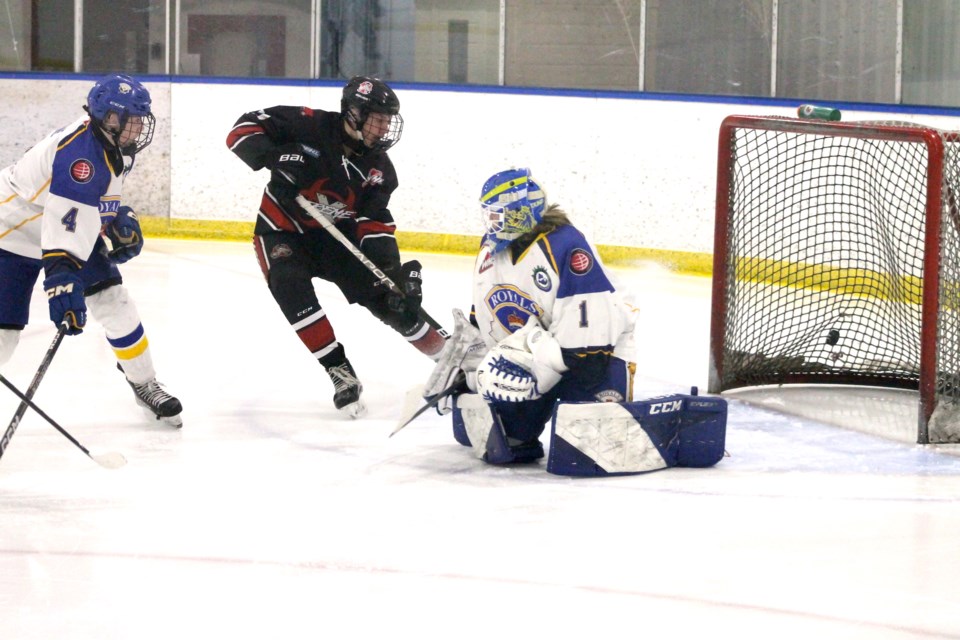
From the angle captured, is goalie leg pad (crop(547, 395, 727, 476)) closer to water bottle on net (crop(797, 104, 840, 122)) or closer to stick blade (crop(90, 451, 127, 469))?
stick blade (crop(90, 451, 127, 469))

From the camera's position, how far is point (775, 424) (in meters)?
3.96

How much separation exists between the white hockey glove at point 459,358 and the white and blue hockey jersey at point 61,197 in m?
0.90

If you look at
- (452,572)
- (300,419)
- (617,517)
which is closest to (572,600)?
(452,572)

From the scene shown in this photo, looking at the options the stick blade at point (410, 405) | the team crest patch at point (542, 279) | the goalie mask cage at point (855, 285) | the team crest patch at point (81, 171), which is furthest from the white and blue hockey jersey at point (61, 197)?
the goalie mask cage at point (855, 285)

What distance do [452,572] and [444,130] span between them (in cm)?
493

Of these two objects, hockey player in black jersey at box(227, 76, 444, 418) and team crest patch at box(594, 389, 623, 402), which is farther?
hockey player in black jersey at box(227, 76, 444, 418)

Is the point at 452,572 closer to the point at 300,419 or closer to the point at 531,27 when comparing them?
the point at 300,419

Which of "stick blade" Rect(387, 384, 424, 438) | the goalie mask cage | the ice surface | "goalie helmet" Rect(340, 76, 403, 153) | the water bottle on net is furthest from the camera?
the water bottle on net

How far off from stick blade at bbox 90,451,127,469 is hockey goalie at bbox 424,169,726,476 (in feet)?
2.72

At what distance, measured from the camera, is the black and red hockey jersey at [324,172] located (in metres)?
4.04

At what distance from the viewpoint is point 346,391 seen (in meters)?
3.94

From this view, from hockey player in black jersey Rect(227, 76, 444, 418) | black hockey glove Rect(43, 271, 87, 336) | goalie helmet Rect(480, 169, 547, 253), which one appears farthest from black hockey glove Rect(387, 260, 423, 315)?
black hockey glove Rect(43, 271, 87, 336)

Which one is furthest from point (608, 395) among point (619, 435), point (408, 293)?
point (408, 293)

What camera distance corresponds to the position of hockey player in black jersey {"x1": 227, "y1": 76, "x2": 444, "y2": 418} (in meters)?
3.98
